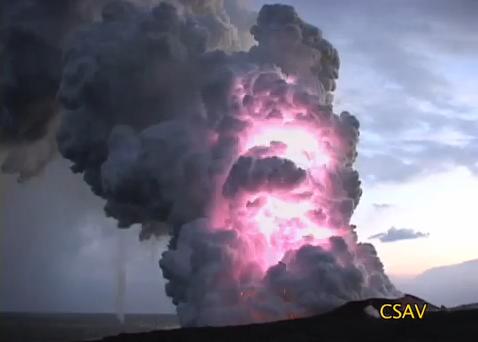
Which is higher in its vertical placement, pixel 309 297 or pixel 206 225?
pixel 206 225

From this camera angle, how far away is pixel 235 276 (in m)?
90.6

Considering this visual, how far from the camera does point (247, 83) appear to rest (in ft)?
319

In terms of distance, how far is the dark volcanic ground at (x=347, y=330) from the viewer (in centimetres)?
7631

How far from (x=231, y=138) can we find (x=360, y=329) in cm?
3320

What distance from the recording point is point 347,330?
83125 mm

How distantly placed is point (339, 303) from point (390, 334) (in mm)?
12612

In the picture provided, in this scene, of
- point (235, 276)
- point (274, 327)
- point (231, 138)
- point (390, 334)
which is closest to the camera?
point (390, 334)

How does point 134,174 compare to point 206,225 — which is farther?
point 134,174

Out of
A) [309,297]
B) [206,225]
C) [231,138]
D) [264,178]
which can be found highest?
[231,138]

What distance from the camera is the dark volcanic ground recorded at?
76.3 metres

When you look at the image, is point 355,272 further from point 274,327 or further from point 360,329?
point 274,327

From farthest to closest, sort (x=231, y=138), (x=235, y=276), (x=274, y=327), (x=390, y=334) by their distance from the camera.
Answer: (x=231, y=138)
(x=235, y=276)
(x=274, y=327)
(x=390, y=334)

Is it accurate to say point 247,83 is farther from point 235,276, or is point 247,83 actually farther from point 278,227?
point 235,276

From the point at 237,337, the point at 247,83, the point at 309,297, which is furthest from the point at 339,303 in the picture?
the point at 247,83
